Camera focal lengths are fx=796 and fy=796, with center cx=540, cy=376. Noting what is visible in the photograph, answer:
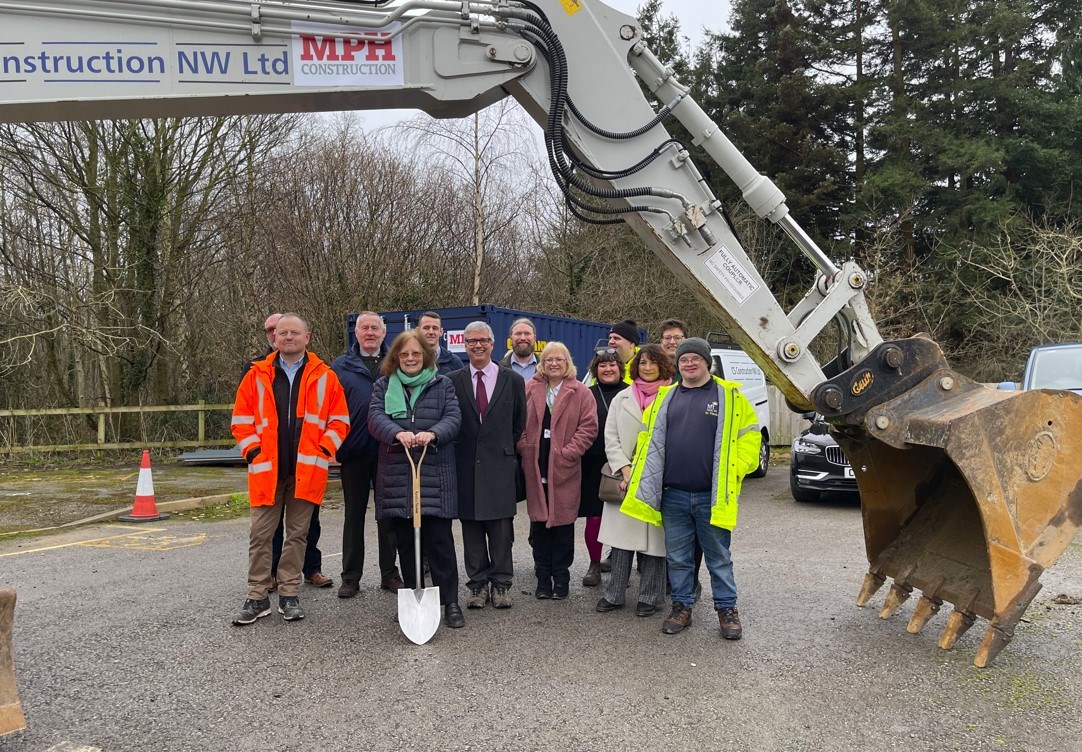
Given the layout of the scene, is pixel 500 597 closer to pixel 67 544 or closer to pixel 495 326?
pixel 67 544

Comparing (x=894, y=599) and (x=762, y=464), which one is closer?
(x=894, y=599)

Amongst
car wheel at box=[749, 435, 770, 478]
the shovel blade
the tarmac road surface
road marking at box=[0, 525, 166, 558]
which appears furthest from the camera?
car wheel at box=[749, 435, 770, 478]

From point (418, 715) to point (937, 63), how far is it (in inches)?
1069

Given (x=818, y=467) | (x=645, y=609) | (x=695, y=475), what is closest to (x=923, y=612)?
(x=695, y=475)

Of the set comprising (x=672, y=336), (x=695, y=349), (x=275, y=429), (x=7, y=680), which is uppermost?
(x=672, y=336)

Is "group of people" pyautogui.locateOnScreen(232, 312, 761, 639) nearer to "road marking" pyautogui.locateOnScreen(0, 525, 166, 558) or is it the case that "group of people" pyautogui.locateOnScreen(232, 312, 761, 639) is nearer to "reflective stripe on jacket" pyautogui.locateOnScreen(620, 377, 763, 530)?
"reflective stripe on jacket" pyautogui.locateOnScreen(620, 377, 763, 530)

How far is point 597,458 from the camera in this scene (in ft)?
19.8

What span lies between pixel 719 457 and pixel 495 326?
7.01 metres

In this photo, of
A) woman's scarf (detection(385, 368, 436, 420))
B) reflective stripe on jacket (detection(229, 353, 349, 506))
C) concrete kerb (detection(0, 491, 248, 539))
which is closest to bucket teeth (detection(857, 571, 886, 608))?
woman's scarf (detection(385, 368, 436, 420))

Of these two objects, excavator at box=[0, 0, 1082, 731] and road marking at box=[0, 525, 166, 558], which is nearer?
excavator at box=[0, 0, 1082, 731]

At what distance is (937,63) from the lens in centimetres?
2470

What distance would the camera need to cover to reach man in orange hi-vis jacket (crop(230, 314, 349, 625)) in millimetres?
5086

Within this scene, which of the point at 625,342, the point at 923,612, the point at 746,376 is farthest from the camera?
the point at 746,376

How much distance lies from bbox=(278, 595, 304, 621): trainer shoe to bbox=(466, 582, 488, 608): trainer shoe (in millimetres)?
1094
